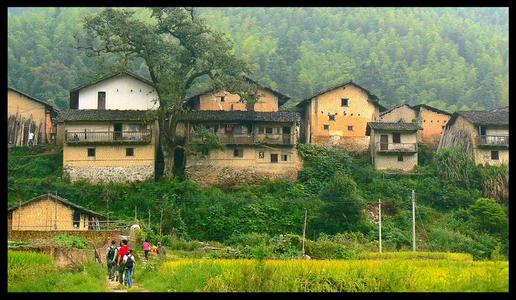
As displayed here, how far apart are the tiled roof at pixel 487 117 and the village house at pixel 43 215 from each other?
2067 cm

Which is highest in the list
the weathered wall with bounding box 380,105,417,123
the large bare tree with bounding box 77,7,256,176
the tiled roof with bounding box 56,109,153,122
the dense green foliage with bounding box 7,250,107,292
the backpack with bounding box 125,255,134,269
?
the large bare tree with bounding box 77,7,256,176

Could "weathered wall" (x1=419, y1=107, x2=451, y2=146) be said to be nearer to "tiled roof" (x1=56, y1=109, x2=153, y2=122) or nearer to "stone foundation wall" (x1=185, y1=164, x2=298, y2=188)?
"stone foundation wall" (x1=185, y1=164, x2=298, y2=188)

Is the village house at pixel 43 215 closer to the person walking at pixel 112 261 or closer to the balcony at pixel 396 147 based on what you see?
the person walking at pixel 112 261

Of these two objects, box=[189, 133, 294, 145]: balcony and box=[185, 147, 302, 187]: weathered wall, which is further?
box=[189, 133, 294, 145]: balcony

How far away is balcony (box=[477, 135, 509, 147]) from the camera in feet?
141

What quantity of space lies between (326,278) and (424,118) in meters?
31.2

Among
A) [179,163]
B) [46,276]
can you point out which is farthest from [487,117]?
[46,276]

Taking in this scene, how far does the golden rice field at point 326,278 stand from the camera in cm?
1838

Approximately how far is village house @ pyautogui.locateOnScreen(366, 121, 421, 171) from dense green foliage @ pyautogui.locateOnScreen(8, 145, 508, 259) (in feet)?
4.23

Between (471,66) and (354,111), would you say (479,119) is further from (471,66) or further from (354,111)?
(471,66)

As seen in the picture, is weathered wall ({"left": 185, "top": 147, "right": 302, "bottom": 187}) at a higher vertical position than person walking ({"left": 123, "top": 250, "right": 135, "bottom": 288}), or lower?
higher

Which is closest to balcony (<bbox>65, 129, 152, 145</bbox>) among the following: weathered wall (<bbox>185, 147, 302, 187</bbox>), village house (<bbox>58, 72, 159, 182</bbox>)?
village house (<bbox>58, 72, 159, 182</bbox>)

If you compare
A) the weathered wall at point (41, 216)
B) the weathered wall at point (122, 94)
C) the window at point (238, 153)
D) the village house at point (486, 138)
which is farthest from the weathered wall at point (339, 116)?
the weathered wall at point (41, 216)

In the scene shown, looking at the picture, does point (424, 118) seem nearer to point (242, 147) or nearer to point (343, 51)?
point (242, 147)
